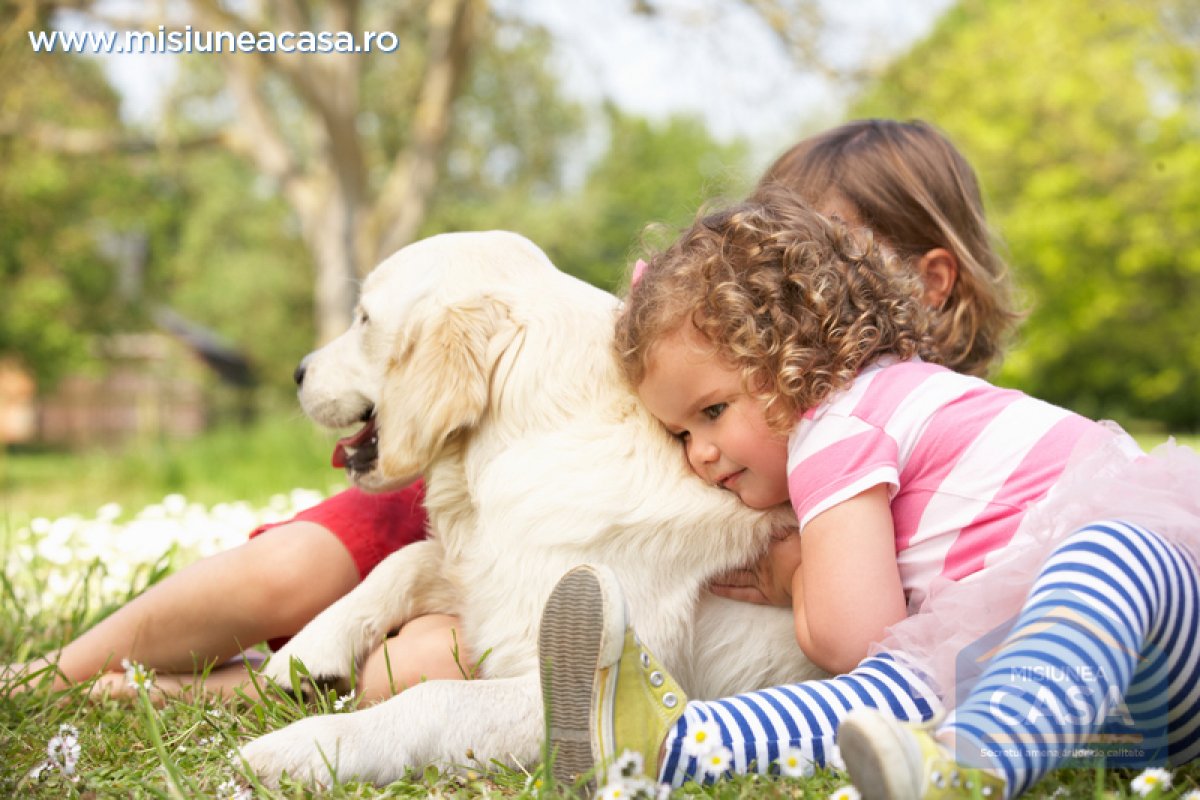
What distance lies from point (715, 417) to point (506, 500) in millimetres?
521

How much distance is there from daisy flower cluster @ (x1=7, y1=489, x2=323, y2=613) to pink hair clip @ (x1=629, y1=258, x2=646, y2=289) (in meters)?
1.92

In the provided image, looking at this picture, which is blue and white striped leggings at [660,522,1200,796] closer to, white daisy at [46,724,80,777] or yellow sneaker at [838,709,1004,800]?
yellow sneaker at [838,709,1004,800]

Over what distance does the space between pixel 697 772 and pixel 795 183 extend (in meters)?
2.04

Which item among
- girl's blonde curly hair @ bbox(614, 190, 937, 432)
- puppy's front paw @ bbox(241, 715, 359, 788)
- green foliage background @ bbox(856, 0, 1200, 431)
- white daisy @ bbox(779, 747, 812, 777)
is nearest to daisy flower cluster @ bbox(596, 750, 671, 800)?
white daisy @ bbox(779, 747, 812, 777)

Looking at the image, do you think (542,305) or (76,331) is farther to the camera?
(76,331)

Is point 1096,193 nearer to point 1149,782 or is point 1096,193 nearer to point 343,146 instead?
point 343,146

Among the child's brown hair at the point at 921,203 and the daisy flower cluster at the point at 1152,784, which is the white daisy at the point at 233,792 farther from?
the child's brown hair at the point at 921,203

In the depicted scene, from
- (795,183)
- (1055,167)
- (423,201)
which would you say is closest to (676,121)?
(1055,167)

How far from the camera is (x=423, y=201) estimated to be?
14.0 meters

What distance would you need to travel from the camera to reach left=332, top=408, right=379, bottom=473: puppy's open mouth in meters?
2.91

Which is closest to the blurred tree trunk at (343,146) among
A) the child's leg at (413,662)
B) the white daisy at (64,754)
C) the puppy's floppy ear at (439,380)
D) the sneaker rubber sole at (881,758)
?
the puppy's floppy ear at (439,380)

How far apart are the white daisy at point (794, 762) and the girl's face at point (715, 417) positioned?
0.63 m

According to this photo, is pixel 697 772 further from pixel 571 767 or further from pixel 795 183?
pixel 795 183

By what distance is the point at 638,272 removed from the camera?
9.11ft
